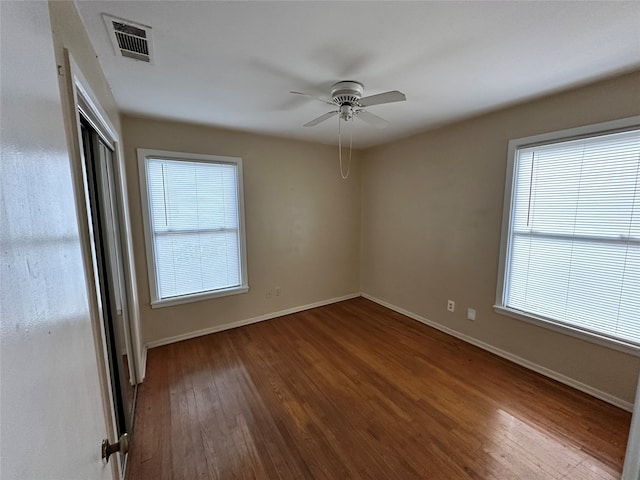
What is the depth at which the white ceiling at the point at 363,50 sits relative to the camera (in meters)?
1.32

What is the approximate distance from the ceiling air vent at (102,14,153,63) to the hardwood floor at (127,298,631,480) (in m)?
2.53

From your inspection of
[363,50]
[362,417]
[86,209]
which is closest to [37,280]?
[86,209]

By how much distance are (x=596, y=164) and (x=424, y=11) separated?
6.36ft

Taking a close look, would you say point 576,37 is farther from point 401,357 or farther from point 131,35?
point 401,357

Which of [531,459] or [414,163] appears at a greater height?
[414,163]

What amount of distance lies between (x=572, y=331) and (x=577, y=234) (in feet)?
2.74

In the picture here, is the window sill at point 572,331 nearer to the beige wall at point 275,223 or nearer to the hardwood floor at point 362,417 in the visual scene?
the hardwood floor at point 362,417

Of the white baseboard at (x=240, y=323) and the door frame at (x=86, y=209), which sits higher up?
the door frame at (x=86, y=209)

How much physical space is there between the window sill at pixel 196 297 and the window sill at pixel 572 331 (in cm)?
301

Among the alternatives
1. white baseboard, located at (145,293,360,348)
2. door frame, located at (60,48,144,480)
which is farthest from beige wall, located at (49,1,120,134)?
white baseboard, located at (145,293,360,348)

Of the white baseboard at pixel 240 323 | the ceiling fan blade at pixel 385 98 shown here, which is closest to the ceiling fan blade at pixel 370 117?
the ceiling fan blade at pixel 385 98

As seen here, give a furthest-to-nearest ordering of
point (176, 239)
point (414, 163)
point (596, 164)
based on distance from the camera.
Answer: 1. point (414, 163)
2. point (176, 239)
3. point (596, 164)

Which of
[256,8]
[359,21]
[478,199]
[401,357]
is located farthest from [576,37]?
[401,357]

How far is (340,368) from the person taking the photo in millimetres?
2623
